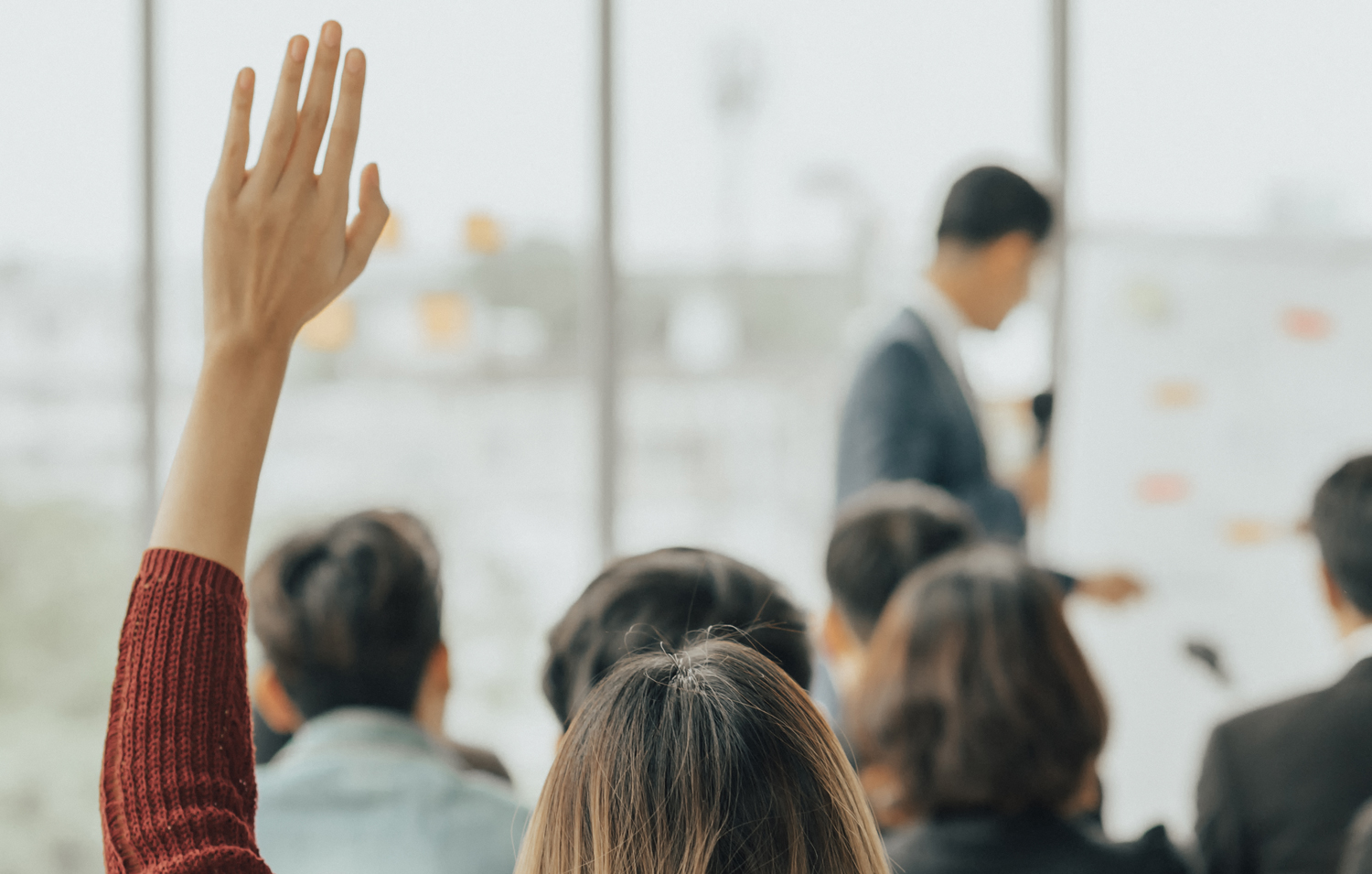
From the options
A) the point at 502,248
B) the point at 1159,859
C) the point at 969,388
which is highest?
the point at 502,248

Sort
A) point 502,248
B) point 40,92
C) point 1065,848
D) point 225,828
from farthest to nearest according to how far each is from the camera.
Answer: point 502,248 < point 40,92 < point 1065,848 < point 225,828

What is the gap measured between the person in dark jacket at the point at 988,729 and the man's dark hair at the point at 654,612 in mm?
310

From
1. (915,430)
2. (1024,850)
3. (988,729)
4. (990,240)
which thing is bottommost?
(1024,850)

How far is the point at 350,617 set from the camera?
1405mm

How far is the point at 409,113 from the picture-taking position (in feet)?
9.76

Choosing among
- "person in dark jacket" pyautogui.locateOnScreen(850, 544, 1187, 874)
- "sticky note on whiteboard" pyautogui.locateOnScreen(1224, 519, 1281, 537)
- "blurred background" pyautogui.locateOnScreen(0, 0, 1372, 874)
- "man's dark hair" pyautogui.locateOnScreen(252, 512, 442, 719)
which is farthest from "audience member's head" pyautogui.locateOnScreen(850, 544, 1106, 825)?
"sticky note on whiteboard" pyautogui.locateOnScreen(1224, 519, 1281, 537)

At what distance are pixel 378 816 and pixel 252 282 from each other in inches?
A: 32.2

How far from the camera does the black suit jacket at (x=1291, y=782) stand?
1433 millimetres

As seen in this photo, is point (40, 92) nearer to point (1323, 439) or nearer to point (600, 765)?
point (600, 765)

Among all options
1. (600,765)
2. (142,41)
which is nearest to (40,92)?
(142,41)

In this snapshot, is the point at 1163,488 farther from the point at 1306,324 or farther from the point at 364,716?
the point at 364,716

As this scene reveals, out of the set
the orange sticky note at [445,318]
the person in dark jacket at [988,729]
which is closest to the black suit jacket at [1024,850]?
the person in dark jacket at [988,729]

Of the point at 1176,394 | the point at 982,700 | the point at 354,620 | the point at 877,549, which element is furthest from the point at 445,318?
the point at 982,700

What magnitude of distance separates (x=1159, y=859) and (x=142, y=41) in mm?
2955
